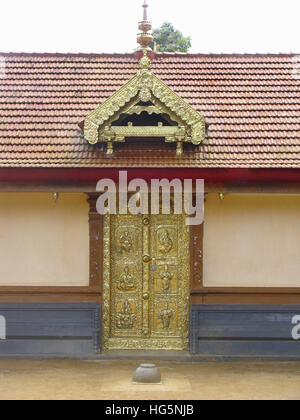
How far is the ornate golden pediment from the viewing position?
35.8 ft

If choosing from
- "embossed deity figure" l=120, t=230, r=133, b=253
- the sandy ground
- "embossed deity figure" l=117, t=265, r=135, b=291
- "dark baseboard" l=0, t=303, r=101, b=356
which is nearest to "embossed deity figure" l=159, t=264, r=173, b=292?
"embossed deity figure" l=117, t=265, r=135, b=291

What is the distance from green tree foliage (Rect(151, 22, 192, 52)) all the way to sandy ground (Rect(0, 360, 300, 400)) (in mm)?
18617

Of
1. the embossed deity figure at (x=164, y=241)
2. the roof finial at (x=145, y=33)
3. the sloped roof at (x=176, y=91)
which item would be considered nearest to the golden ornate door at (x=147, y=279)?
the embossed deity figure at (x=164, y=241)

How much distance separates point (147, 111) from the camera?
434 inches

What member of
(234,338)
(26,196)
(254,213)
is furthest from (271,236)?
(26,196)

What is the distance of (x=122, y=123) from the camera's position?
11.4 meters

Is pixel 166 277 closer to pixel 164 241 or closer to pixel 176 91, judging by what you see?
pixel 164 241

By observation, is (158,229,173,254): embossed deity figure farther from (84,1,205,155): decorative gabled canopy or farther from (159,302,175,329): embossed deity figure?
(84,1,205,155): decorative gabled canopy

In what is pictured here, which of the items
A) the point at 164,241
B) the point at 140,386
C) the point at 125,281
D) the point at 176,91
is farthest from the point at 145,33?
the point at 140,386

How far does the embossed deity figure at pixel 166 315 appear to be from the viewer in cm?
1132

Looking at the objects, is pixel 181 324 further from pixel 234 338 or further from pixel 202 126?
pixel 202 126

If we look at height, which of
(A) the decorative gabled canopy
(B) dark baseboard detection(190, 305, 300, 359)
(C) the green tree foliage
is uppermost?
(C) the green tree foliage

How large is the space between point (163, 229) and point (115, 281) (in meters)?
0.99

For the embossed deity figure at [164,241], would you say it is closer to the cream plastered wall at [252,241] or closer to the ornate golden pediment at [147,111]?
the cream plastered wall at [252,241]
